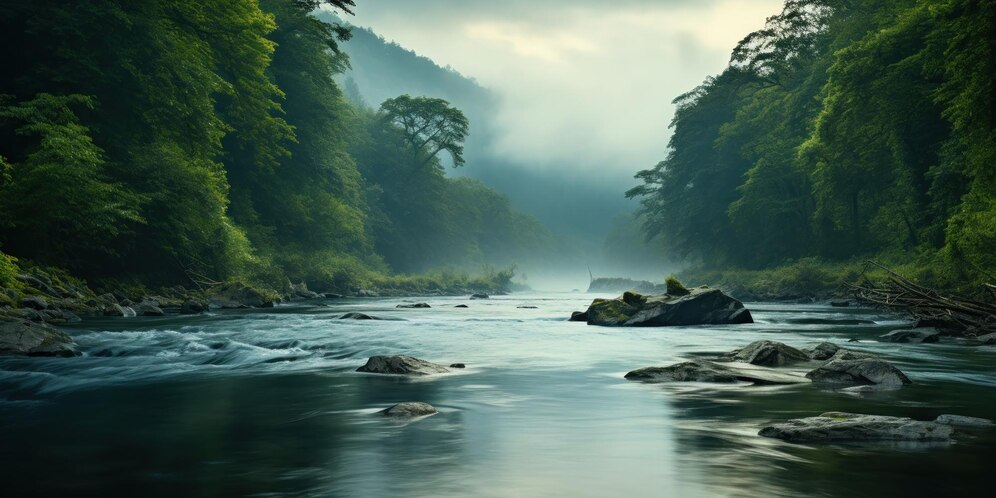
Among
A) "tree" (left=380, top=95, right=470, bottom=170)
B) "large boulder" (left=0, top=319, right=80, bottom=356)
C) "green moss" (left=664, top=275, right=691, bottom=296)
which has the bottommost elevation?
"large boulder" (left=0, top=319, right=80, bottom=356)

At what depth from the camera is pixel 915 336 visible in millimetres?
18812

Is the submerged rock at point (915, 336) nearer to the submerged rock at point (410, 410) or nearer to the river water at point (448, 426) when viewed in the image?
the river water at point (448, 426)

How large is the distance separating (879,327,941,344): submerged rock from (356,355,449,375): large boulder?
11.4 meters

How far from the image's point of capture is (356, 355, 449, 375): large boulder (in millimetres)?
13680

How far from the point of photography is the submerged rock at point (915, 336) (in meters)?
18.0

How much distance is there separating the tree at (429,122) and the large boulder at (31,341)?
6829 cm

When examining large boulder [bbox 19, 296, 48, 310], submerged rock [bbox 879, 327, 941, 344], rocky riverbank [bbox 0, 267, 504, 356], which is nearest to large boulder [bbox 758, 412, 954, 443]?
submerged rock [bbox 879, 327, 941, 344]

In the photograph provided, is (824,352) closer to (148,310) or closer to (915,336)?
(915,336)

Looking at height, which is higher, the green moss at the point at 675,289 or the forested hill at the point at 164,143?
the forested hill at the point at 164,143

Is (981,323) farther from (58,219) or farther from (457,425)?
(58,219)

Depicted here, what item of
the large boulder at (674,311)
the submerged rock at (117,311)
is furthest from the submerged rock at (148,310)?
the large boulder at (674,311)

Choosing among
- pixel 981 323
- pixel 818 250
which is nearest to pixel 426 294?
pixel 818 250

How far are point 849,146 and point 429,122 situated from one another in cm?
5618

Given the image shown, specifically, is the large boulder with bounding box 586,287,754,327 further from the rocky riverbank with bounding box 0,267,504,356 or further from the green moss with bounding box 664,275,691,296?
the rocky riverbank with bounding box 0,267,504,356
